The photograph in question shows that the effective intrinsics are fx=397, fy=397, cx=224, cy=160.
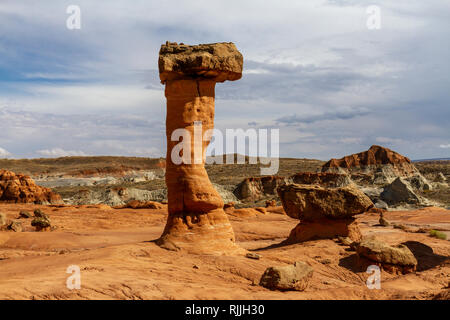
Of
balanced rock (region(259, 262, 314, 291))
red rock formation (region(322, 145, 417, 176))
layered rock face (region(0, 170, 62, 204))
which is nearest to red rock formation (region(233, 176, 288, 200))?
red rock formation (region(322, 145, 417, 176))

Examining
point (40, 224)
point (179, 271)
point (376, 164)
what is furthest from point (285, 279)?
point (376, 164)

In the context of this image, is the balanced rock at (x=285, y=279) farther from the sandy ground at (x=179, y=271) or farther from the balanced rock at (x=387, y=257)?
the balanced rock at (x=387, y=257)

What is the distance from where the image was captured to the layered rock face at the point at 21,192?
28.8 m

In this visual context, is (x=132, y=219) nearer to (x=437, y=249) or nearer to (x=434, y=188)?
(x=437, y=249)

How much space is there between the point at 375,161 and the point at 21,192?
33.6 meters

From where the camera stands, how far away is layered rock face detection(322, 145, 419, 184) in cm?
4025

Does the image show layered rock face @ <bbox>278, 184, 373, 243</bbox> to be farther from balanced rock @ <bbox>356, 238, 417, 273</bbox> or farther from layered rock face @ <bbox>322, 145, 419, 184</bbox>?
layered rock face @ <bbox>322, 145, 419, 184</bbox>

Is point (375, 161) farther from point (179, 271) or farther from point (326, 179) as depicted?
point (179, 271)

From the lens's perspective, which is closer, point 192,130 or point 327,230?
point 192,130

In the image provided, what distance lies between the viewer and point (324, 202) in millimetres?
13594

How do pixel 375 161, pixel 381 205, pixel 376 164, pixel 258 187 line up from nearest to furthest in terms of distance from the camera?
pixel 381 205 → pixel 258 187 → pixel 376 164 → pixel 375 161

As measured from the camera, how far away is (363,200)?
13383mm

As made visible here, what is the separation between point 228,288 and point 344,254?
569 cm

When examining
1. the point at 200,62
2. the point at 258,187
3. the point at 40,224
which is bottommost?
the point at 40,224
